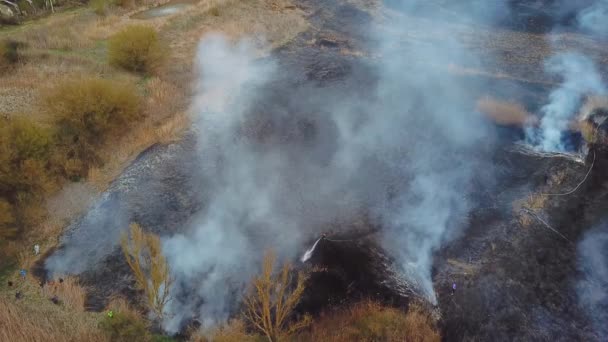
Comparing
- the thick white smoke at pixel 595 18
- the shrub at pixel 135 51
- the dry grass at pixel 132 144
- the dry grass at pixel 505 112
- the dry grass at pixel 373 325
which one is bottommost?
the dry grass at pixel 373 325

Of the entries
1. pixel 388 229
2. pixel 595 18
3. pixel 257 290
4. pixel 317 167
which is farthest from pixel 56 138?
pixel 595 18

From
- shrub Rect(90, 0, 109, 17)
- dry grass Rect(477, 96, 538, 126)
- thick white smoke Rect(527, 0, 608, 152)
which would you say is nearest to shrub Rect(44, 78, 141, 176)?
shrub Rect(90, 0, 109, 17)

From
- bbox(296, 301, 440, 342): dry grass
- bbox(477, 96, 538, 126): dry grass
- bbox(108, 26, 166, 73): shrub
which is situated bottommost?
bbox(296, 301, 440, 342): dry grass

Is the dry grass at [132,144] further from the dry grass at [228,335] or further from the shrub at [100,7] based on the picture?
the shrub at [100,7]

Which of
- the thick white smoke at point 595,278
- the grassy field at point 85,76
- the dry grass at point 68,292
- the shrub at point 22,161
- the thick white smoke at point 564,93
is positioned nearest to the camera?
the thick white smoke at point 595,278

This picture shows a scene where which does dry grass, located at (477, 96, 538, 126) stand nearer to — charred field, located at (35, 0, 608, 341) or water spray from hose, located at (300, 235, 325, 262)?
charred field, located at (35, 0, 608, 341)

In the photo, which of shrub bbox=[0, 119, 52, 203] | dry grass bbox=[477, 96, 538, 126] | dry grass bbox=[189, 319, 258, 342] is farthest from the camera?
dry grass bbox=[477, 96, 538, 126]

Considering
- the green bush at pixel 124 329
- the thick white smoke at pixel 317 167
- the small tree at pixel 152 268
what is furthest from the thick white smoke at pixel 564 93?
the green bush at pixel 124 329

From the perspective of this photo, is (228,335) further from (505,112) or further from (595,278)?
A: (505,112)
